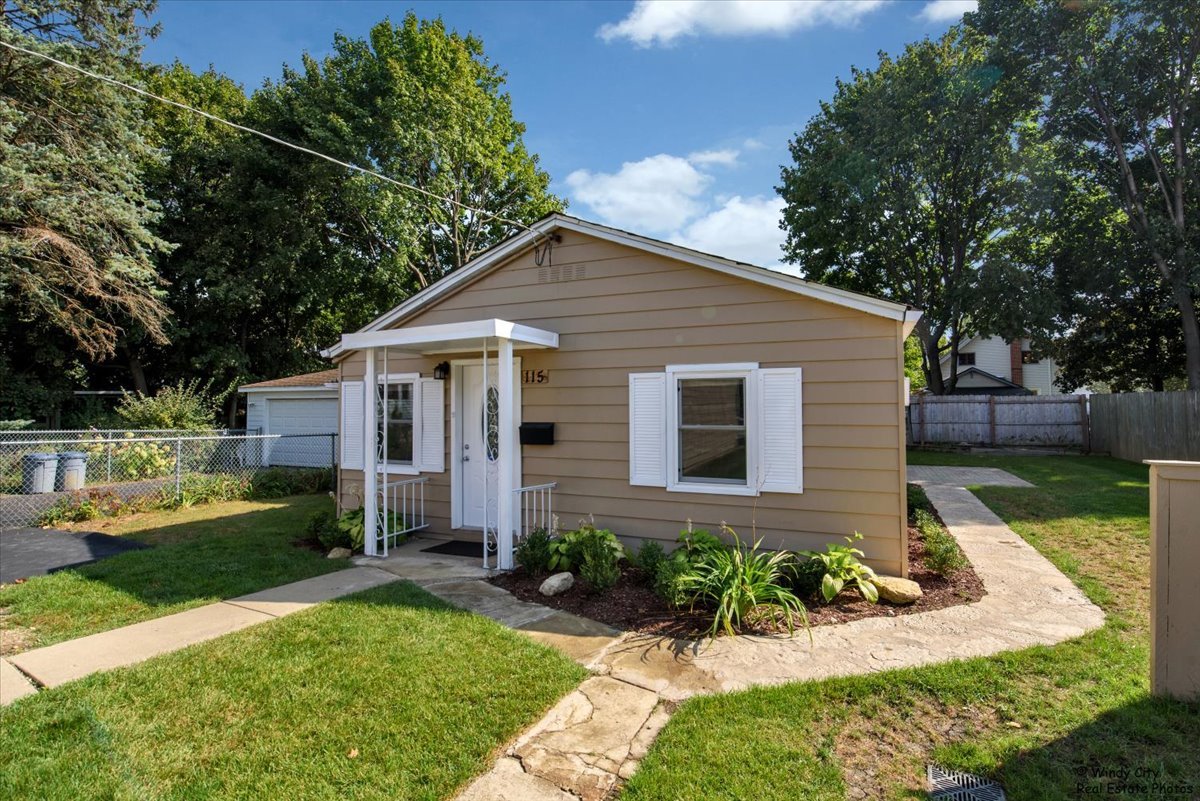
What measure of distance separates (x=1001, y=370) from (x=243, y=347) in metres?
33.7

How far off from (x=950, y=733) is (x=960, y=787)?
0.44m

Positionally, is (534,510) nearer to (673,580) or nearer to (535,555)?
(535,555)

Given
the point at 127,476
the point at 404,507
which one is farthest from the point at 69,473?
the point at 404,507

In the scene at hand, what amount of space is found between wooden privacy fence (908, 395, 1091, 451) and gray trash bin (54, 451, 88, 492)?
20.6 m

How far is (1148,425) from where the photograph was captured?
41.2ft

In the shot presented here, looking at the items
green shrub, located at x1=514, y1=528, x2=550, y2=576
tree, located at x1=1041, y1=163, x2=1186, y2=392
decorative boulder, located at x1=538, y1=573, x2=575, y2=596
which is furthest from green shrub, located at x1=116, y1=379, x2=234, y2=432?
tree, located at x1=1041, y1=163, x2=1186, y2=392

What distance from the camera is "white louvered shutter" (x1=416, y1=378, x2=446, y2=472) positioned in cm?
712

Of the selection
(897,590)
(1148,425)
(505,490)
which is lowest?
(897,590)

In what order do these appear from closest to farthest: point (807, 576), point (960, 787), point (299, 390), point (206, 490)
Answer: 1. point (960, 787)
2. point (807, 576)
3. point (206, 490)
4. point (299, 390)

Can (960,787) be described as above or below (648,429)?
below

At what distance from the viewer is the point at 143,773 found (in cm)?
253

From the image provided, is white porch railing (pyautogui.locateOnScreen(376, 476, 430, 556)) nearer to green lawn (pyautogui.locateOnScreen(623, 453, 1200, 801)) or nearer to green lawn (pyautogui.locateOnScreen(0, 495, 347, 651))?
green lawn (pyautogui.locateOnScreen(0, 495, 347, 651))

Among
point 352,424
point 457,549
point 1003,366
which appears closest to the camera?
point 457,549

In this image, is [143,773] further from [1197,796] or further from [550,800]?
[1197,796]
